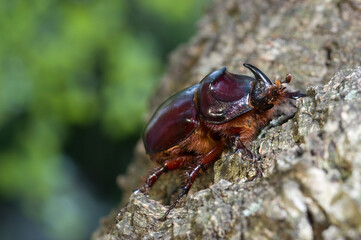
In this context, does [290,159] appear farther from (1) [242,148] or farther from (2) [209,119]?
(2) [209,119]

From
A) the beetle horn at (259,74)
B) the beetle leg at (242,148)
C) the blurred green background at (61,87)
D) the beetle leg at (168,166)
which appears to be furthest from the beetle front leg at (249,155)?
the blurred green background at (61,87)

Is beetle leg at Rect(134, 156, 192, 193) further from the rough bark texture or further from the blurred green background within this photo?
the blurred green background

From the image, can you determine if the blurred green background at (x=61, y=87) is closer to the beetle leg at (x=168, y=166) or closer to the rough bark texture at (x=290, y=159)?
the rough bark texture at (x=290, y=159)

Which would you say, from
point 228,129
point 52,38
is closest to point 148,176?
point 228,129

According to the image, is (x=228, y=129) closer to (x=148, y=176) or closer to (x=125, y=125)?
(x=148, y=176)

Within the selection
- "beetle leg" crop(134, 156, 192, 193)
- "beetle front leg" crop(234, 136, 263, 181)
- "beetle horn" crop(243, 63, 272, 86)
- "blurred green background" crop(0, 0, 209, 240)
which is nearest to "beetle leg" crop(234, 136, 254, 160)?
"beetle front leg" crop(234, 136, 263, 181)
